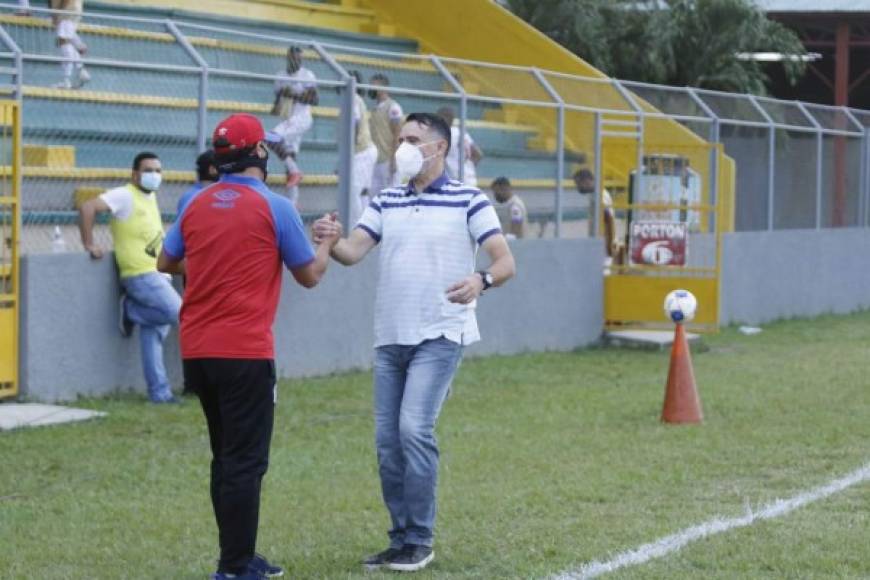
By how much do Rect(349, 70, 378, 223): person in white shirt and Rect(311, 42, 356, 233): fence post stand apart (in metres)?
0.04

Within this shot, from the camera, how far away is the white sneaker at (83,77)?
13.1 meters

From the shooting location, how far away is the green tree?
26891 millimetres

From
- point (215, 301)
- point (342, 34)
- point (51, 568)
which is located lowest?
point (51, 568)

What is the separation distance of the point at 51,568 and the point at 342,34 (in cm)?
1700

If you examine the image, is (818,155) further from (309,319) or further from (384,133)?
(309,319)

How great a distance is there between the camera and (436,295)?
723 cm

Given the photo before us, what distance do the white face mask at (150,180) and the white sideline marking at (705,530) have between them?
18.7ft

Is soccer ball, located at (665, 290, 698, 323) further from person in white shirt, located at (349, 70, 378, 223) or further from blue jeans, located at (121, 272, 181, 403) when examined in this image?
person in white shirt, located at (349, 70, 378, 223)

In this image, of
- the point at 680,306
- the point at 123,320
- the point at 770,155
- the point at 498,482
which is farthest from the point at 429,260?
the point at 770,155

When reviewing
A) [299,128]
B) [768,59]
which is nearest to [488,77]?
[299,128]

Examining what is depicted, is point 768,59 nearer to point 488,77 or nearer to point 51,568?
point 488,77

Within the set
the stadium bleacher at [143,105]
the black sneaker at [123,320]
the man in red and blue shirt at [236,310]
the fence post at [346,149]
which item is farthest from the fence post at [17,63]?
the man in red and blue shirt at [236,310]

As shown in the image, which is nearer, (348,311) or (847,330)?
(348,311)

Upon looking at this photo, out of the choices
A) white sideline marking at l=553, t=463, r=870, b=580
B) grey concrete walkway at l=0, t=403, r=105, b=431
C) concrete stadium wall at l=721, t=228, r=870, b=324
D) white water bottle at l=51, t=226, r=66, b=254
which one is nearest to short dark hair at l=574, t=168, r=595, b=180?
concrete stadium wall at l=721, t=228, r=870, b=324
